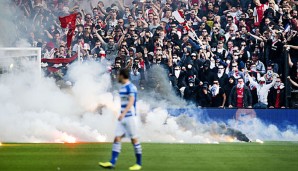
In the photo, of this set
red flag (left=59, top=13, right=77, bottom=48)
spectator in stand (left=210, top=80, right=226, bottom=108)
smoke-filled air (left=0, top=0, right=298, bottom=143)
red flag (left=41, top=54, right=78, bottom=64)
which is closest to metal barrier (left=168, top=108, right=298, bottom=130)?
smoke-filled air (left=0, top=0, right=298, bottom=143)

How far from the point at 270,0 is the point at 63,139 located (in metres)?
9.55

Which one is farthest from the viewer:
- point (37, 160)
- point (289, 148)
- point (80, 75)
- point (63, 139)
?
point (80, 75)

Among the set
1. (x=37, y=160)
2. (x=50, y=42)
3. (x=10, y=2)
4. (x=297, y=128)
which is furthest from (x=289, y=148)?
(x=10, y=2)

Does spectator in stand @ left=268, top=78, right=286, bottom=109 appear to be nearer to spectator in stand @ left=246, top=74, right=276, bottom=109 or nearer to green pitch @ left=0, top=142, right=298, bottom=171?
spectator in stand @ left=246, top=74, right=276, bottom=109

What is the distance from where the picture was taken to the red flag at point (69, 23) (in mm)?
26234

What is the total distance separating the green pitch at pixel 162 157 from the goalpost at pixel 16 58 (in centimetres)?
424

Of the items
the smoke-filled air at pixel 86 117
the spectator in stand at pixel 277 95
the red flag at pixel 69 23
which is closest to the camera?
the smoke-filled air at pixel 86 117

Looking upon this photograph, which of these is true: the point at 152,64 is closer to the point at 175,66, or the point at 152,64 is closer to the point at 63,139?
the point at 175,66

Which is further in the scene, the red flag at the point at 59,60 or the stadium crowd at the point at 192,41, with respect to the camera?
the red flag at the point at 59,60

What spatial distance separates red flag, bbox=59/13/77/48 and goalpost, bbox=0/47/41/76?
8.88ft

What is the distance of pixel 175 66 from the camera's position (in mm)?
25047

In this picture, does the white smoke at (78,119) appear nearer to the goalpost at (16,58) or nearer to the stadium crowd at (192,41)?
the goalpost at (16,58)

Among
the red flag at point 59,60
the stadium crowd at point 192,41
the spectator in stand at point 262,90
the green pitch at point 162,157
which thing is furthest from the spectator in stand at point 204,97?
the red flag at point 59,60

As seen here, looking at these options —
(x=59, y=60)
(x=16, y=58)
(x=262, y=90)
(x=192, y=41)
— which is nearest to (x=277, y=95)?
(x=262, y=90)
